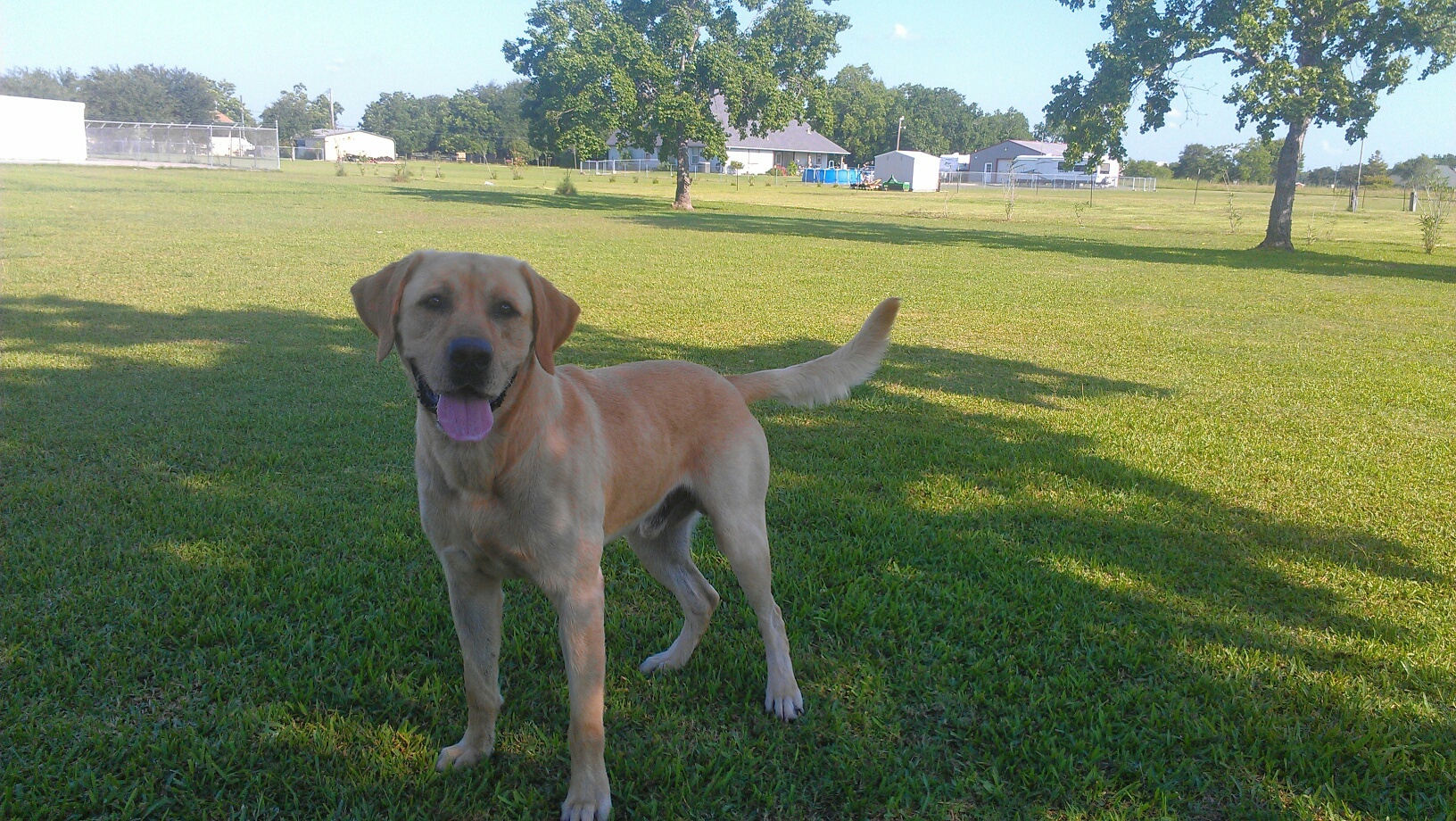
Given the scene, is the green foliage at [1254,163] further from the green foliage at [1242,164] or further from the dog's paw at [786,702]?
the dog's paw at [786,702]

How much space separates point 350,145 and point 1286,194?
110250 millimetres

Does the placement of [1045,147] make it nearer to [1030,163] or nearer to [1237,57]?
[1030,163]

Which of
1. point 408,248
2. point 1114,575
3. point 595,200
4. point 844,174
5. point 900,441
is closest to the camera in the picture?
point 1114,575

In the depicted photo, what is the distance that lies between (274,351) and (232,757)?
6552 mm

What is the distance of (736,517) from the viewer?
327 centimetres

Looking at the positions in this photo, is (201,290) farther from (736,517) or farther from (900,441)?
(736,517)

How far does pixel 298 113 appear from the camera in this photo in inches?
5576

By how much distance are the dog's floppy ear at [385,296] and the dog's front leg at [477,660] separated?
2.70 feet

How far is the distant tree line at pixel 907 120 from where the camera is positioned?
11125 cm

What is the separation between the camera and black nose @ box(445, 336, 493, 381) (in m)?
2.52

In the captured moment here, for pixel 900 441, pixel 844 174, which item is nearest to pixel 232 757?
pixel 900 441

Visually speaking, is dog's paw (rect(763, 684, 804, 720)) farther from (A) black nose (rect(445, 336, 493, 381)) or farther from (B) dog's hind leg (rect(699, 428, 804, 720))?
(A) black nose (rect(445, 336, 493, 381))

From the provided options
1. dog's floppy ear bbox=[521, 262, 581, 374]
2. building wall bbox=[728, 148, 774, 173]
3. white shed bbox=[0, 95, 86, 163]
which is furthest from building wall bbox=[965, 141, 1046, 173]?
dog's floppy ear bbox=[521, 262, 581, 374]

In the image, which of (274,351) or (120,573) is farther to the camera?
(274,351)
